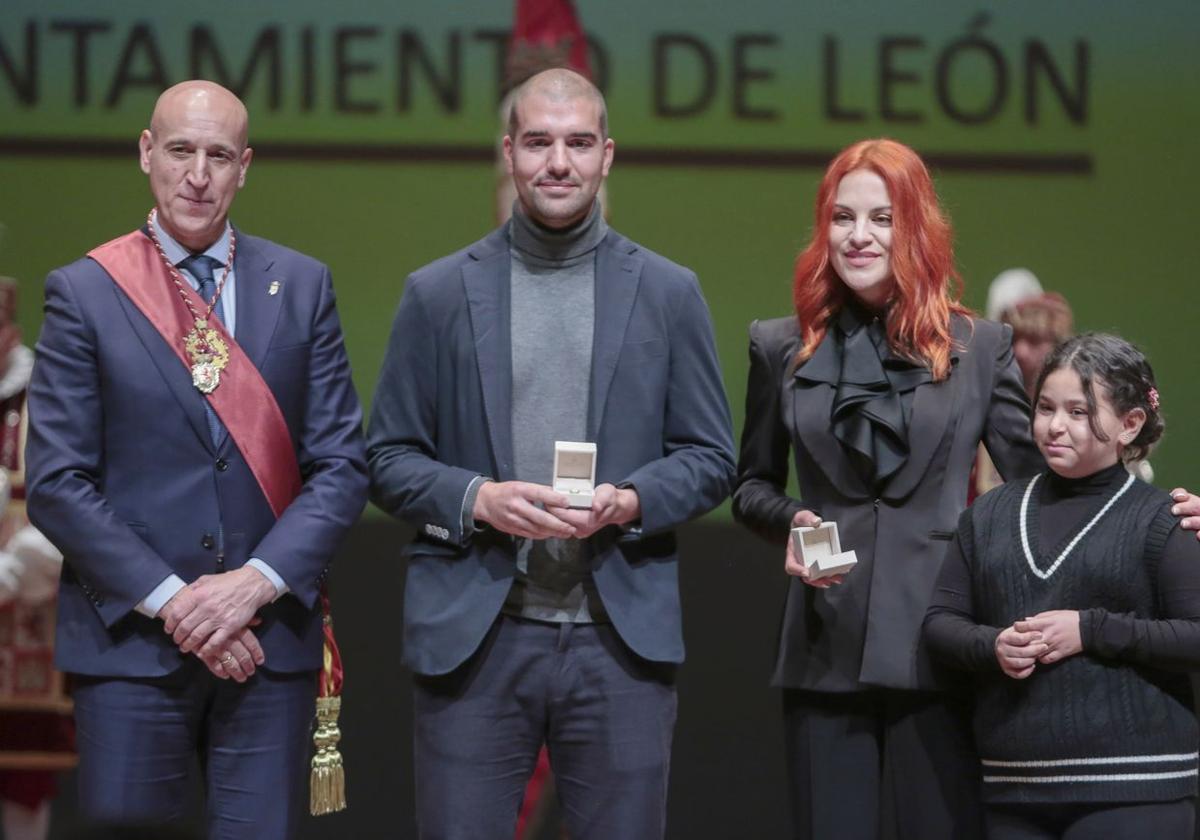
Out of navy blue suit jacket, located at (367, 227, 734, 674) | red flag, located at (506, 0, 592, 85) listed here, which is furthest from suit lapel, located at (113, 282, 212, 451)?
red flag, located at (506, 0, 592, 85)

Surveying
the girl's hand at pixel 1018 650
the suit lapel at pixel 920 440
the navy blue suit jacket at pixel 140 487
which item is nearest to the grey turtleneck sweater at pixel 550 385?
the navy blue suit jacket at pixel 140 487

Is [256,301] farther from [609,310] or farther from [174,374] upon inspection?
[609,310]

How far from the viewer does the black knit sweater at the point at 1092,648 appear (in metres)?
2.85

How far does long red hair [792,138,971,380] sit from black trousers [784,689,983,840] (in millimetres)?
602

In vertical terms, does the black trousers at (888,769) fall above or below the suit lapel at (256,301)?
below

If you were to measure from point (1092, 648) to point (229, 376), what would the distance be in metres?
Result: 1.54

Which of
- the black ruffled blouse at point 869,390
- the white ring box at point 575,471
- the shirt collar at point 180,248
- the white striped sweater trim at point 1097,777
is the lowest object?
→ the white striped sweater trim at point 1097,777

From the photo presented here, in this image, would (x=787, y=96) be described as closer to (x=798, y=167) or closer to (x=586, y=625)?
(x=798, y=167)

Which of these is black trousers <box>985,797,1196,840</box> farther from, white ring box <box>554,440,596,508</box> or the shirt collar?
the shirt collar

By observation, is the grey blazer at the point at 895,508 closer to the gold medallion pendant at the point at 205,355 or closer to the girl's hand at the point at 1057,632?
the girl's hand at the point at 1057,632

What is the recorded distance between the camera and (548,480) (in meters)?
3.06

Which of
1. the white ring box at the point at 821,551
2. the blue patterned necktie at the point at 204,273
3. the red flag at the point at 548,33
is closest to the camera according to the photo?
the white ring box at the point at 821,551

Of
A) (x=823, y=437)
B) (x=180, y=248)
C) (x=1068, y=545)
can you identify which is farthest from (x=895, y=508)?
(x=180, y=248)

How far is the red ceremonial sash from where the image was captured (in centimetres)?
300
